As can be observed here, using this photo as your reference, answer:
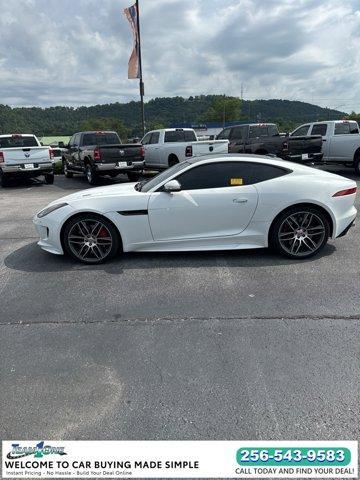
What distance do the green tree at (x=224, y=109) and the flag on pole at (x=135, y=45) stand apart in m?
87.9

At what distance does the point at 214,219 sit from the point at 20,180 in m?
13.0

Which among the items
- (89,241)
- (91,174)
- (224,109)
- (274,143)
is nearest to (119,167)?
(91,174)

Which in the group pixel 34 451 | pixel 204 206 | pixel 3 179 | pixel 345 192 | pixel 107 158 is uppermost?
pixel 107 158

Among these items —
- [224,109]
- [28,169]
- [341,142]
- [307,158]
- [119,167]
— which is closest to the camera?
[119,167]

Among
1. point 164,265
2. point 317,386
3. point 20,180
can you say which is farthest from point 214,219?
point 20,180

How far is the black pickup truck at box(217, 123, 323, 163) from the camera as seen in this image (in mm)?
13016

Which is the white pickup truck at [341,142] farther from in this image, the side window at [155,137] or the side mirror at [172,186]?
the side mirror at [172,186]

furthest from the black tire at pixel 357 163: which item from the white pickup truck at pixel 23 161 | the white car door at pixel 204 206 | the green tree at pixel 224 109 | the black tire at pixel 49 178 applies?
the green tree at pixel 224 109

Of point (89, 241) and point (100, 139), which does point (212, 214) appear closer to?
point (89, 241)

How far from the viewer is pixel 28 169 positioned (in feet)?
42.3

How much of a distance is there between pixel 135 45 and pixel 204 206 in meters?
15.8

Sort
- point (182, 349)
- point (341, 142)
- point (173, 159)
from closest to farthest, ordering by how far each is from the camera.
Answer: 1. point (182, 349)
2. point (341, 142)
3. point (173, 159)

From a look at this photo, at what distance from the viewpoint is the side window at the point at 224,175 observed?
495 centimetres

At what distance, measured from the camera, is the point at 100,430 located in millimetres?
2291
